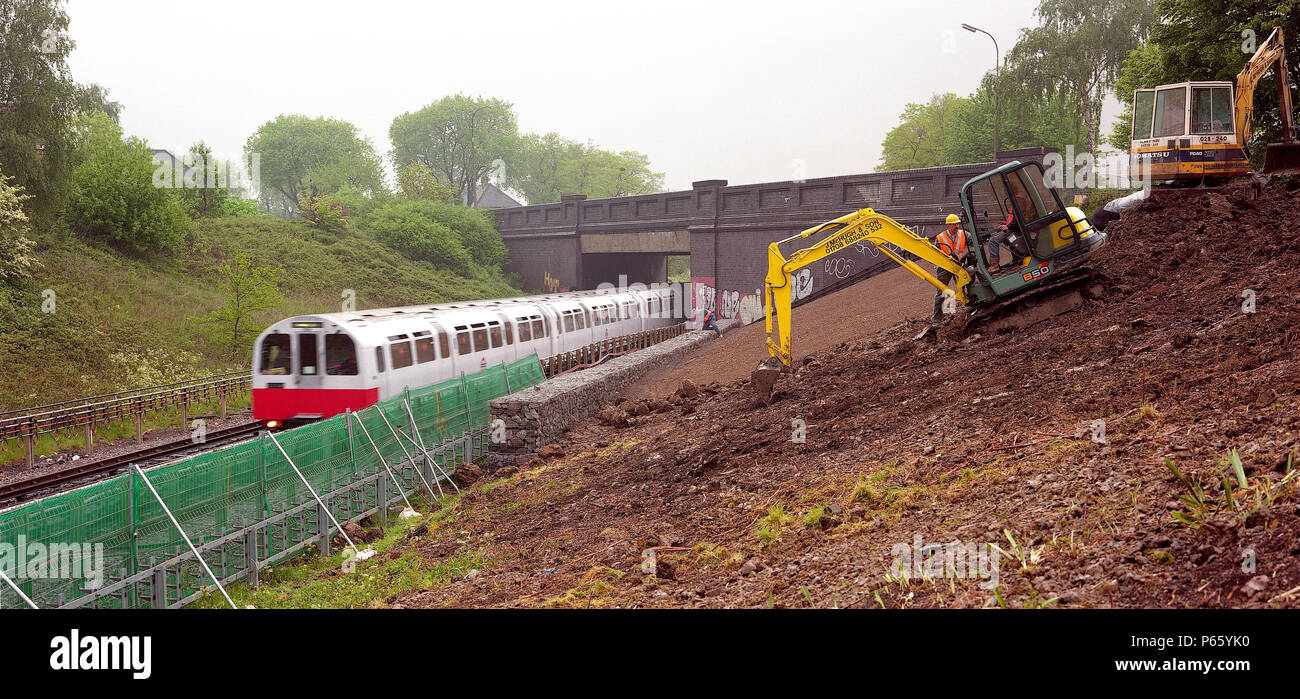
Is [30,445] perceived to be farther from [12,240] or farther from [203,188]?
[203,188]

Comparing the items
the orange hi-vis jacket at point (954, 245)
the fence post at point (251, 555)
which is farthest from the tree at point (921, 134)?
the fence post at point (251, 555)

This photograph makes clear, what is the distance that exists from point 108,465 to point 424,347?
6.57m

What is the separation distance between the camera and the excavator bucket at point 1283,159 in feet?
63.4

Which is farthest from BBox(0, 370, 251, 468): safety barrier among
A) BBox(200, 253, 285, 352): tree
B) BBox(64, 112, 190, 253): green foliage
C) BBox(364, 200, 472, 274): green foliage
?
BBox(364, 200, 472, 274): green foliage

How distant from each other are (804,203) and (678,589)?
31.5m

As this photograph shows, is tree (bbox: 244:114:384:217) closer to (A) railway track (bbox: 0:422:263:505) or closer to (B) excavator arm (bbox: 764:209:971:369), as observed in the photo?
(A) railway track (bbox: 0:422:263:505)

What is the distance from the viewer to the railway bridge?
32.3 metres

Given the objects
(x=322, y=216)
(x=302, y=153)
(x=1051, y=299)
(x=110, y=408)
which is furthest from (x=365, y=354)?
(x=302, y=153)

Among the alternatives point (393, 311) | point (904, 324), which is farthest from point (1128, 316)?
point (393, 311)

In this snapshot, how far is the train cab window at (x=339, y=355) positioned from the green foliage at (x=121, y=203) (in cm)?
2550

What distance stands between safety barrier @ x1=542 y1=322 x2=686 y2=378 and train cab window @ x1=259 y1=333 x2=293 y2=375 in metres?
9.06

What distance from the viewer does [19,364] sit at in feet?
79.3

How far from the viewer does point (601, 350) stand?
31.5 m
